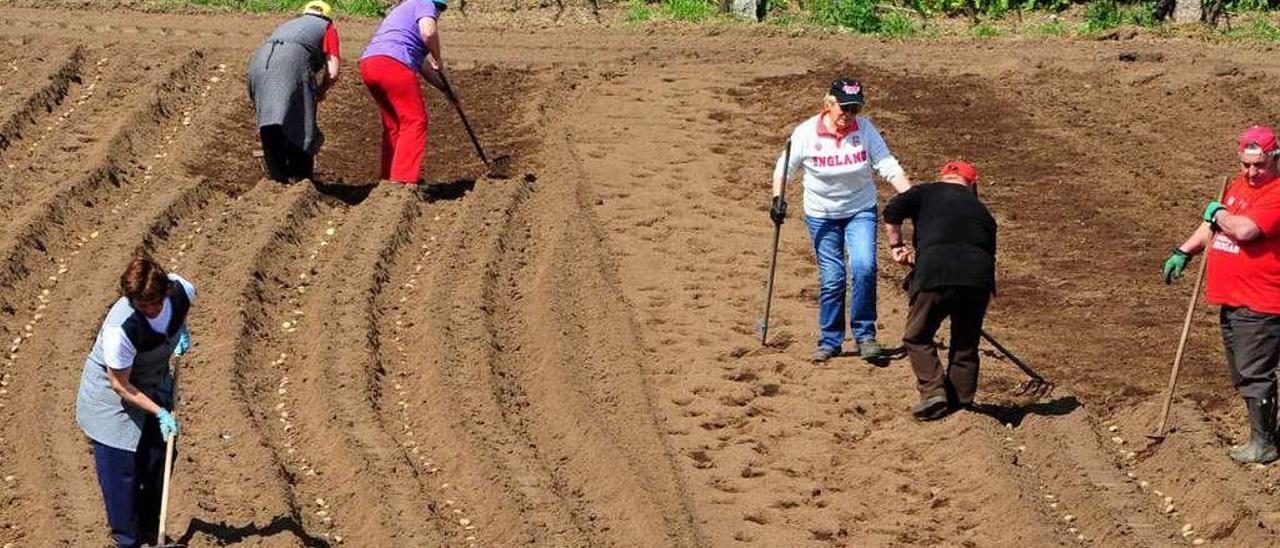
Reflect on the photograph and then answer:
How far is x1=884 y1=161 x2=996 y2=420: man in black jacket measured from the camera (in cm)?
1109

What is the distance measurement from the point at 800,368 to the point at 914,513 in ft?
6.19

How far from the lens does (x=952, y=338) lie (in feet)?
37.2

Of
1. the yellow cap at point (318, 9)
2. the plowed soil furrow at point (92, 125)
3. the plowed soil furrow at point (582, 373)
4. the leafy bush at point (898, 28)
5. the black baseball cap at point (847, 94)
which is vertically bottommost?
the leafy bush at point (898, 28)

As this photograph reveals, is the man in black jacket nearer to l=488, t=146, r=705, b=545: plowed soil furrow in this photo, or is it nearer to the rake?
the rake

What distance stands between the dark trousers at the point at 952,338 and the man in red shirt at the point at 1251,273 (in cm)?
100

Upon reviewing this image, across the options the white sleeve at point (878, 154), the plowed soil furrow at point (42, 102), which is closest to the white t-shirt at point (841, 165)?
the white sleeve at point (878, 154)

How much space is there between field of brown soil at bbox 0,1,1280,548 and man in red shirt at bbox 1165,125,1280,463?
37cm

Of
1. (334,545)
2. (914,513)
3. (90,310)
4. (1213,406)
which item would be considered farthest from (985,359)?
(90,310)

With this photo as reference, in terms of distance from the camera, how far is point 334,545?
10.1 m

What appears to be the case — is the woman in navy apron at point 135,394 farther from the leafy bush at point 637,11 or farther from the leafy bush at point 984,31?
the leafy bush at point 984,31

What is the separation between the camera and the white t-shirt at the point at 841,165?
11930 millimetres

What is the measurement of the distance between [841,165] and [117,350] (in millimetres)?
4334

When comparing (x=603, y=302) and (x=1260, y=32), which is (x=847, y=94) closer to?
(x=603, y=302)


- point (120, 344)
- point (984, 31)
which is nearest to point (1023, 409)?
point (120, 344)
